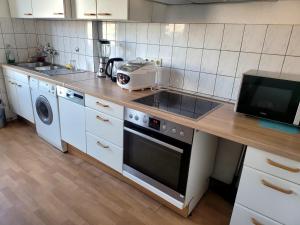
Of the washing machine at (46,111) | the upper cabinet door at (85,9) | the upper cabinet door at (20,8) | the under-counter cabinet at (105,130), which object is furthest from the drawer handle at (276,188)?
the upper cabinet door at (20,8)

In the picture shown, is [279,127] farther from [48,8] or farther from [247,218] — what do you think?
[48,8]

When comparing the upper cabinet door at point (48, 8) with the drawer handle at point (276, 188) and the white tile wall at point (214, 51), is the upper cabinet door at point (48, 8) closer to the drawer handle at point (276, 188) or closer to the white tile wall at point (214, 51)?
the white tile wall at point (214, 51)

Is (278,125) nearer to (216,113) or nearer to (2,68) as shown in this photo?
(216,113)

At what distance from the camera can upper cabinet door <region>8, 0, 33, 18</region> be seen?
2.55 m

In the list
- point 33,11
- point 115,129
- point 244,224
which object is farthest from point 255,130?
point 33,11

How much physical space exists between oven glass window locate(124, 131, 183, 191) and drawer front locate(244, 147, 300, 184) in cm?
45

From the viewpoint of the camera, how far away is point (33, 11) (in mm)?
2502


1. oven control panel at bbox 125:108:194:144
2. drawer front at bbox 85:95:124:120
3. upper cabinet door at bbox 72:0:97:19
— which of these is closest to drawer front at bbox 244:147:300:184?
oven control panel at bbox 125:108:194:144

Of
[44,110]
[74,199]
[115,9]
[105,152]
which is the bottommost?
[74,199]

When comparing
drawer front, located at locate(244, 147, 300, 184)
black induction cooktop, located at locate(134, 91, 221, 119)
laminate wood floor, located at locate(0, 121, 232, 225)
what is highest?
black induction cooktop, located at locate(134, 91, 221, 119)

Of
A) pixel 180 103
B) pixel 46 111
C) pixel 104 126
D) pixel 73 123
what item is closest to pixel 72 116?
pixel 73 123

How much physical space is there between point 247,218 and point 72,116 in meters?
1.70

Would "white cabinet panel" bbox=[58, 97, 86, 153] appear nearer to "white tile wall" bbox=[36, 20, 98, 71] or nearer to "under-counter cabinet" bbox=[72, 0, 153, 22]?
"white tile wall" bbox=[36, 20, 98, 71]

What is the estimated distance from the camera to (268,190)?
114 cm
